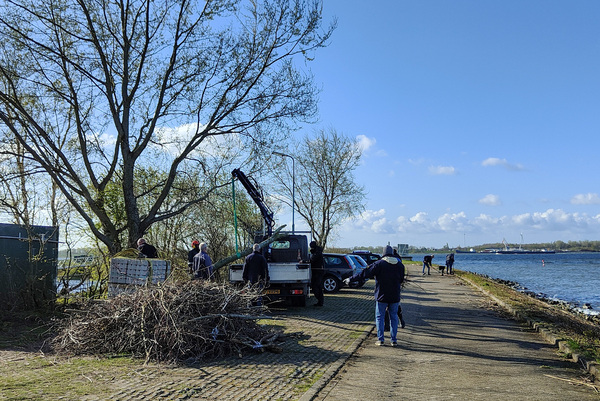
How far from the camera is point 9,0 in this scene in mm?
13906

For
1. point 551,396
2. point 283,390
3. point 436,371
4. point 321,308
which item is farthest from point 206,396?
point 321,308

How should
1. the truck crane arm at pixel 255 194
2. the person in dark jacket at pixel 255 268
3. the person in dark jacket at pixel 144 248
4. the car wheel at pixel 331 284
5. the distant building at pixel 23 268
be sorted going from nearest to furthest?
the distant building at pixel 23 268, the person in dark jacket at pixel 144 248, the person in dark jacket at pixel 255 268, the truck crane arm at pixel 255 194, the car wheel at pixel 331 284

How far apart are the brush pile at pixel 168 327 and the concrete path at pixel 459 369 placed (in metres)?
2.07

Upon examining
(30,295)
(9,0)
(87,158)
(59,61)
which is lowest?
(30,295)

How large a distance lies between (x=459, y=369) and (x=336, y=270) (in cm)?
1487

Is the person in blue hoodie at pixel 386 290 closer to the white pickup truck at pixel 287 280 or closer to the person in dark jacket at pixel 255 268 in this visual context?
the person in dark jacket at pixel 255 268

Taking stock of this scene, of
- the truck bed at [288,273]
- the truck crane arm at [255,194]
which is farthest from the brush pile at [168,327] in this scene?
the truck crane arm at [255,194]

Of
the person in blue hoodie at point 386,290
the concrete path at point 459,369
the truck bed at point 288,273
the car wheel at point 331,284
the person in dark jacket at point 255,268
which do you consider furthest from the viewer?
the car wheel at point 331,284

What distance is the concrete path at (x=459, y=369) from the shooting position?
6.55 m

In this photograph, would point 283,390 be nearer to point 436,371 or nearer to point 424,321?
point 436,371

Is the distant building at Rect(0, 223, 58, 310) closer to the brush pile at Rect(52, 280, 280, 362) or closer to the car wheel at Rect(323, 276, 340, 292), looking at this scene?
the brush pile at Rect(52, 280, 280, 362)

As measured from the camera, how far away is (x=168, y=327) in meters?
8.27

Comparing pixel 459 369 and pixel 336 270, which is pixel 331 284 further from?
pixel 459 369

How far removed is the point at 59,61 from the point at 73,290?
690 centimetres
